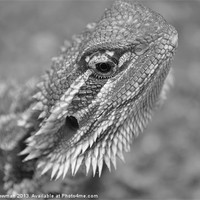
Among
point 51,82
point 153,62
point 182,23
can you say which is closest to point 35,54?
point 182,23

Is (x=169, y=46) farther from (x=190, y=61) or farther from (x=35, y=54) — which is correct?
(x=35, y=54)

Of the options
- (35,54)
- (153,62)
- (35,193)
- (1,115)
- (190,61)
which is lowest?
(35,193)

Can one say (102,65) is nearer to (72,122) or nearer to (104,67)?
(104,67)

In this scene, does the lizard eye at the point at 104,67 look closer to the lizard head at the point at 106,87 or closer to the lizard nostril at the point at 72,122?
the lizard head at the point at 106,87

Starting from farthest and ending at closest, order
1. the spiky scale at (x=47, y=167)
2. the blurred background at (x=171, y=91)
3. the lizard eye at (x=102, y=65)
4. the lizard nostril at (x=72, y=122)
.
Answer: the blurred background at (x=171, y=91) → the spiky scale at (x=47, y=167) → the lizard nostril at (x=72, y=122) → the lizard eye at (x=102, y=65)

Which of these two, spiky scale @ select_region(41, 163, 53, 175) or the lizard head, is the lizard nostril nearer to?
the lizard head

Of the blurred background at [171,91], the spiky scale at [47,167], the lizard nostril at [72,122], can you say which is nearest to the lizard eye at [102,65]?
the lizard nostril at [72,122]

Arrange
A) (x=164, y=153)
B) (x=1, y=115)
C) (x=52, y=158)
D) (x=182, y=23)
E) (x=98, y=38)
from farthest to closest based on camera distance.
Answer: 1. (x=182, y=23)
2. (x=164, y=153)
3. (x=1, y=115)
4. (x=52, y=158)
5. (x=98, y=38)
